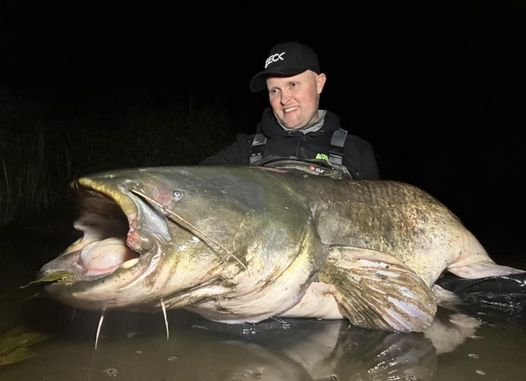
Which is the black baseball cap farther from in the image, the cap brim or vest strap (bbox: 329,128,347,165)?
vest strap (bbox: 329,128,347,165)

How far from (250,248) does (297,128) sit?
70.9 inches

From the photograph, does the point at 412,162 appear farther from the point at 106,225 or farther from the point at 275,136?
the point at 106,225

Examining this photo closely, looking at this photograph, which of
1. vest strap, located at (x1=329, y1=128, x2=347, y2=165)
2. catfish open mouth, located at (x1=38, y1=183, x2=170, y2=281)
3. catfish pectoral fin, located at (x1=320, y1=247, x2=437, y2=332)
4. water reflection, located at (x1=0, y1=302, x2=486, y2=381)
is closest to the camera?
catfish open mouth, located at (x1=38, y1=183, x2=170, y2=281)

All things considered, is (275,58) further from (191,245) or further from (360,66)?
(360,66)

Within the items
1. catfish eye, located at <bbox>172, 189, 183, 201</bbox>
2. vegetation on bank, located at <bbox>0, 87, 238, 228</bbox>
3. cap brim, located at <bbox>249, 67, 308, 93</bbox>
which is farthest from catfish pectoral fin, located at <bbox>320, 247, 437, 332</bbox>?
vegetation on bank, located at <bbox>0, 87, 238, 228</bbox>

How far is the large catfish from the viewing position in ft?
7.27

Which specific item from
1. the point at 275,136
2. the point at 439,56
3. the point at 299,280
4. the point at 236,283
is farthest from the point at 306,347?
the point at 439,56

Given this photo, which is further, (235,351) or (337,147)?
(337,147)

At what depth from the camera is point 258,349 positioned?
272cm

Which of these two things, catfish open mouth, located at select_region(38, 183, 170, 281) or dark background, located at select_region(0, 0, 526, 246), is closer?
catfish open mouth, located at select_region(38, 183, 170, 281)

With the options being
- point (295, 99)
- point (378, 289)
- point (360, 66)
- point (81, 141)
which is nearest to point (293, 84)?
point (295, 99)

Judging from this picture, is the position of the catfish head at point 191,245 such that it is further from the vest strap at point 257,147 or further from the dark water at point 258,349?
the vest strap at point 257,147

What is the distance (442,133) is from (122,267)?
19644 millimetres

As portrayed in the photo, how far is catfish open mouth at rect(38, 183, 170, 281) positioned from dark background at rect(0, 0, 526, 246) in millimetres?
5349
